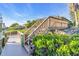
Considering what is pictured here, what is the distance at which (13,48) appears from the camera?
54.0 inches

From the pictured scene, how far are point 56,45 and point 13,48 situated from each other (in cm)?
36

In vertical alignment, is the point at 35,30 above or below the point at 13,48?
above

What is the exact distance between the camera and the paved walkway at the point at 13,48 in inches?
53.4

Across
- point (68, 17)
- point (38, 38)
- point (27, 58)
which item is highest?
point (68, 17)

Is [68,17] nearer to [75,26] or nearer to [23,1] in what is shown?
[75,26]

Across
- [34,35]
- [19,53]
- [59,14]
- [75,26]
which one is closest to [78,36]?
[75,26]

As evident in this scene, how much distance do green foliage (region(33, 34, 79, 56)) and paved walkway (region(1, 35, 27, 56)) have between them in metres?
0.12

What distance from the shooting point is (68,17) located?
54.3 inches

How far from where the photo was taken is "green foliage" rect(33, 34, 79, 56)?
1345 mm

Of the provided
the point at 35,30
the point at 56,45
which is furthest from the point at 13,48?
the point at 56,45

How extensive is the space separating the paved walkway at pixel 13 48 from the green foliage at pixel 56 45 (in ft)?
0.39

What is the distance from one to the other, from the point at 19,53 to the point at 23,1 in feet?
1.42

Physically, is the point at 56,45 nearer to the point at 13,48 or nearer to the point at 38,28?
the point at 38,28

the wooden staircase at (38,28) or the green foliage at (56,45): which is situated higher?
the wooden staircase at (38,28)
